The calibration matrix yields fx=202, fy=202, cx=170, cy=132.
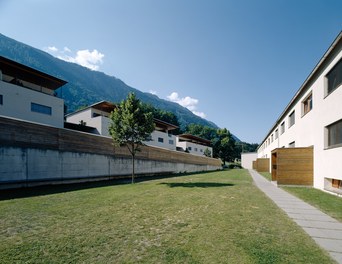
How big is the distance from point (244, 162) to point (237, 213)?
230 feet

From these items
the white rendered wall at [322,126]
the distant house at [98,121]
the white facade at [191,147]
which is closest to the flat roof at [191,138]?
the white facade at [191,147]

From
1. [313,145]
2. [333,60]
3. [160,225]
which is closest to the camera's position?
[160,225]

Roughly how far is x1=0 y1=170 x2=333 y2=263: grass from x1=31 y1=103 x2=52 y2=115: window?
48.9ft

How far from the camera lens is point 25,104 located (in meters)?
18.9

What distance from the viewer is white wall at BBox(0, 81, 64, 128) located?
17547 mm

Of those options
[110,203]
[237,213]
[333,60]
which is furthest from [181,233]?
[333,60]

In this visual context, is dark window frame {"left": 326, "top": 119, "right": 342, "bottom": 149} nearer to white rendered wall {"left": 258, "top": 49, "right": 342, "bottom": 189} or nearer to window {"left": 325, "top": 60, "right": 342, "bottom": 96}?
white rendered wall {"left": 258, "top": 49, "right": 342, "bottom": 189}

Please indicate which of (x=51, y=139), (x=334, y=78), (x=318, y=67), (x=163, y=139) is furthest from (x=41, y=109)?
(x=334, y=78)

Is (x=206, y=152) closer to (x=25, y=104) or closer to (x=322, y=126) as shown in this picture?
(x=25, y=104)

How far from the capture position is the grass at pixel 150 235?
3646mm

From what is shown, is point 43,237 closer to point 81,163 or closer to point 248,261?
point 248,261

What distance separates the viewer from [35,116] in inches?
774

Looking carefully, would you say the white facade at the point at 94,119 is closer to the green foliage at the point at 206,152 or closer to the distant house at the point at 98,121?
the distant house at the point at 98,121

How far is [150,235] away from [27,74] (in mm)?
23909
